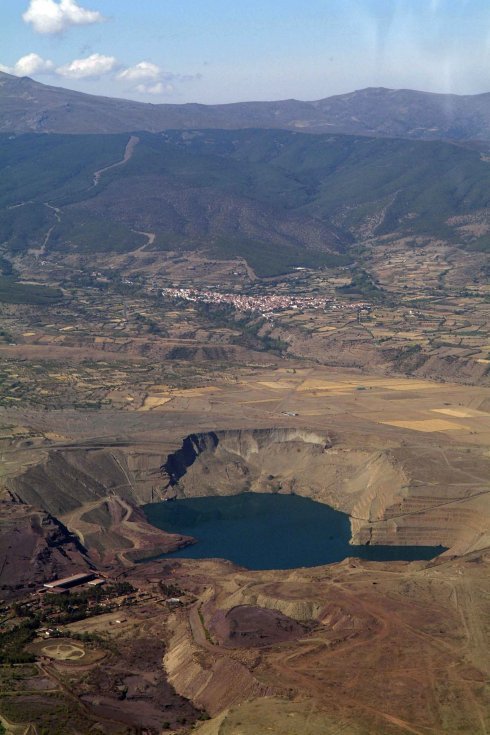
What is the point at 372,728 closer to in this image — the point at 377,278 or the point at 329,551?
the point at 329,551

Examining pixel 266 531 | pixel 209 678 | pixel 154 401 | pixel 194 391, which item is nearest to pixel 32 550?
pixel 266 531

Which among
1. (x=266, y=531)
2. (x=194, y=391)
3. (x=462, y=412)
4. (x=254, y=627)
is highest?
(x=254, y=627)

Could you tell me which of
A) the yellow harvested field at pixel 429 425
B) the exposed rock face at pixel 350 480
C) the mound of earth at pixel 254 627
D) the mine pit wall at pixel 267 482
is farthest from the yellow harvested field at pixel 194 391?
the mound of earth at pixel 254 627

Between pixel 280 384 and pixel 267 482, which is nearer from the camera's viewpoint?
pixel 267 482

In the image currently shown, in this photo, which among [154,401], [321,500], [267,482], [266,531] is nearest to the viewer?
[266,531]

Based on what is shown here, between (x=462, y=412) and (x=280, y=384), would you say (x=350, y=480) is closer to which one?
(x=462, y=412)

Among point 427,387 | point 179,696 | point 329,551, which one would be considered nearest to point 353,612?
point 179,696

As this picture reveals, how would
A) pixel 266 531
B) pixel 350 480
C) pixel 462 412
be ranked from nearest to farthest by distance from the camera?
1. pixel 266 531
2. pixel 350 480
3. pixel 462 412
